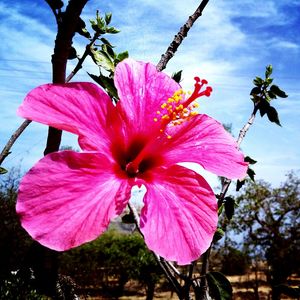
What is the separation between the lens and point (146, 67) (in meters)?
1.01

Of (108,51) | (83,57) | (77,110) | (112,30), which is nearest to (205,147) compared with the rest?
(77,110)

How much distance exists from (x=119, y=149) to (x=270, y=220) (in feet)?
69.2

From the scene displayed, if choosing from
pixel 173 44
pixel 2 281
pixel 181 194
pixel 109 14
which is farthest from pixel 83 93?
pixel 2 281

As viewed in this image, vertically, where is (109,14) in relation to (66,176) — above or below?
above

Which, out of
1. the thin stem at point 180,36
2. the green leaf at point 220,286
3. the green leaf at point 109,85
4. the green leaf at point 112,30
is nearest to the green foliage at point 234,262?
the green leaf at point 112,30

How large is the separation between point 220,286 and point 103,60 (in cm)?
72

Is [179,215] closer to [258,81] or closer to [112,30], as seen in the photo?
[258,81]

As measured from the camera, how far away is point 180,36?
3.68ft

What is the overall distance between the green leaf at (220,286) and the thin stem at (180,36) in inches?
24.4

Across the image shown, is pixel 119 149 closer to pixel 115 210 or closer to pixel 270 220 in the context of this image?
pixel 115 210

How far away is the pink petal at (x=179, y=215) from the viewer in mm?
729

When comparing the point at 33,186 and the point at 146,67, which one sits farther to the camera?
the point at 146,67

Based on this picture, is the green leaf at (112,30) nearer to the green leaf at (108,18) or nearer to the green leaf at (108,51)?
the green leaf at (108,18)

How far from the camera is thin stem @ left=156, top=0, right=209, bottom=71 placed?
1123 mm
